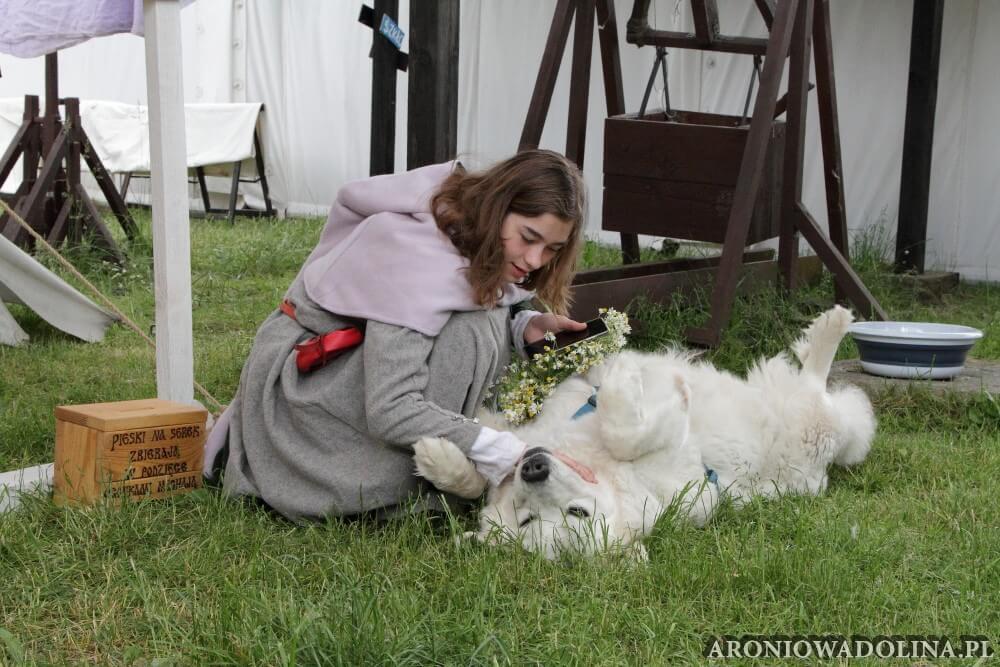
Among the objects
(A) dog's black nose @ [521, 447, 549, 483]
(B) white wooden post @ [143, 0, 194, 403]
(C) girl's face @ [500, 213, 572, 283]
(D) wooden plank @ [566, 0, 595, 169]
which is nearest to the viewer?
(A) dog's black nose @ [521, 447, 549, 483]

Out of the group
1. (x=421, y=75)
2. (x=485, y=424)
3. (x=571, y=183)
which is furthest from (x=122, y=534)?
(x=421, y=75)

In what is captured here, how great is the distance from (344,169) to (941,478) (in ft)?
26.5

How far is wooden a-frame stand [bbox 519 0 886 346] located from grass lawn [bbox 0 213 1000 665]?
1.32m

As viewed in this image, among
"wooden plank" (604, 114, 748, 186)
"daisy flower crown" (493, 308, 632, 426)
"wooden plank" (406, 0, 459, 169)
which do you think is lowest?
"daisy flower crown" (493, 308, 632, 426)

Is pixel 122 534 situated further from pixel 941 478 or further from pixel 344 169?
pixel 344 169

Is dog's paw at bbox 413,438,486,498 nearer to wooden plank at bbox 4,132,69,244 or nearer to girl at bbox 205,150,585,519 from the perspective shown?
girl at bbox 205,150,585,519

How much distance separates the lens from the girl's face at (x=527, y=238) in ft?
8.63

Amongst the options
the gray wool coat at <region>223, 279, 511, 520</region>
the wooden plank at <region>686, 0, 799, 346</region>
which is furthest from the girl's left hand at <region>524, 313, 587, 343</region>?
the wooden plank at <region>686, 0, 799, 346</region>

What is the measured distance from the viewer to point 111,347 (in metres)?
4.80

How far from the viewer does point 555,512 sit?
2.36 m

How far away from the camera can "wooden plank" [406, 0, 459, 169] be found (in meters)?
3.65

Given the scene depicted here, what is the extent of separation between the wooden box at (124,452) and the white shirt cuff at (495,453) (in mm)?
848

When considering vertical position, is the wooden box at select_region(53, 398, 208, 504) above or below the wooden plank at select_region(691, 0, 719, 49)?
below

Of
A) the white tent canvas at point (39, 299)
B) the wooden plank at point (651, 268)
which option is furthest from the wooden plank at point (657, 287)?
the white tent canvas at point (39, 299)
